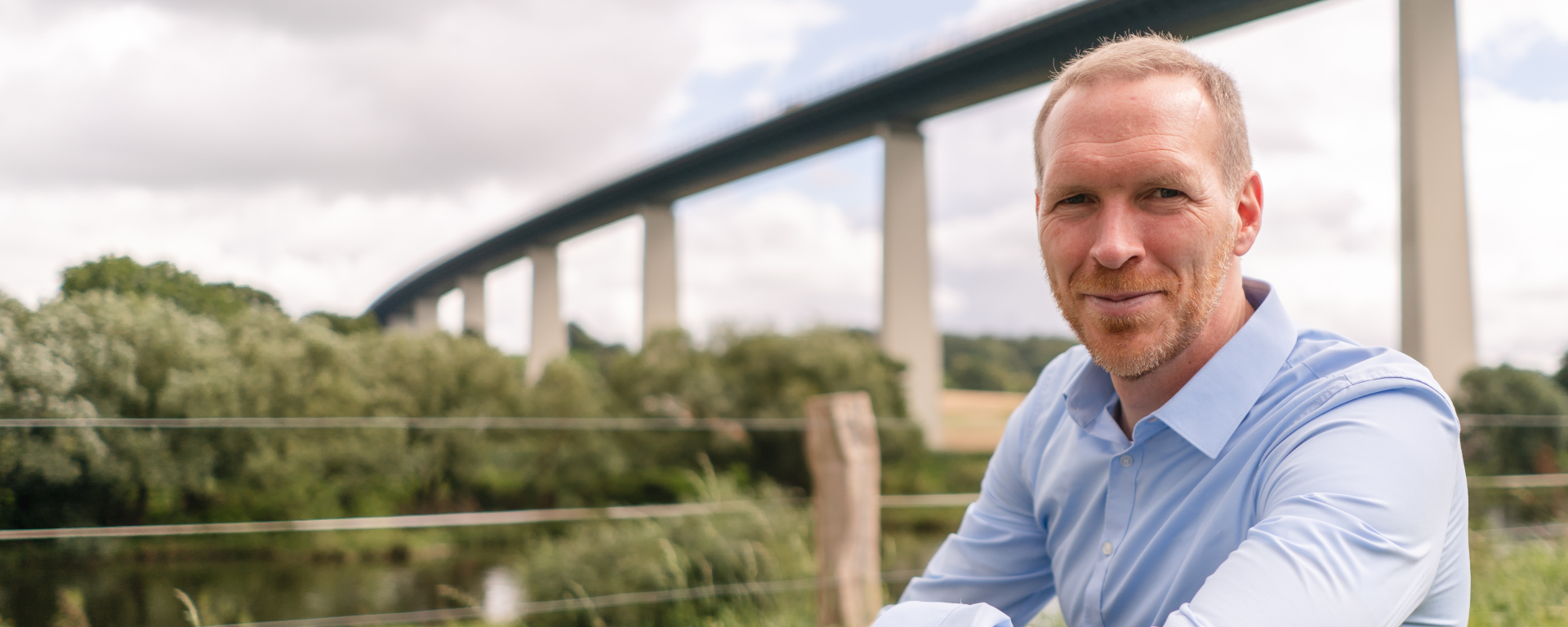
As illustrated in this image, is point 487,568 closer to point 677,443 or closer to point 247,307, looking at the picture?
point 247,307

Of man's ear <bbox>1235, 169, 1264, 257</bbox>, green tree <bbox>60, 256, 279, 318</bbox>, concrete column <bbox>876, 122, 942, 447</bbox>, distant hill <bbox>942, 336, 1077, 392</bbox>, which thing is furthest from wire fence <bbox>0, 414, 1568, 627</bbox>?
concrete column <bbox>876, 122, 942, 447</bbox>

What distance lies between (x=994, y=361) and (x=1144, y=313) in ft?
42.3

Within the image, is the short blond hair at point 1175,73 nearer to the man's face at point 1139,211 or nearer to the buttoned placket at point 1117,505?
the man's face at point 1139,211

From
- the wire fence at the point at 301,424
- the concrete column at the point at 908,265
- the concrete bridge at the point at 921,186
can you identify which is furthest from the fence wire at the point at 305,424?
the concrete column at the point at 908,265

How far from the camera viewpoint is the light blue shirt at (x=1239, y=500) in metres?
0.68

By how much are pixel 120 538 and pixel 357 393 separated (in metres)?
0.90

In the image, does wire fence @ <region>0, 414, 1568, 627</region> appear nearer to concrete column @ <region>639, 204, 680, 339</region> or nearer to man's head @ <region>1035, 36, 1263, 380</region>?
man's head @ <region>1035, 36, 1263, 380</region>

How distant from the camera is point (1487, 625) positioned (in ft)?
10.5

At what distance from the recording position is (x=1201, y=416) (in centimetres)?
89

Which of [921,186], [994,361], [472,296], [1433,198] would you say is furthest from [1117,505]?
[921,186]

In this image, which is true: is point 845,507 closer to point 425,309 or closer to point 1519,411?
point 1519,411


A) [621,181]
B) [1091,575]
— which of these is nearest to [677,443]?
[1091,575]

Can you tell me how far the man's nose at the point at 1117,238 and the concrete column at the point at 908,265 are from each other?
15330mm

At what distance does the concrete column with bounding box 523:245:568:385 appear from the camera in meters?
19.2
